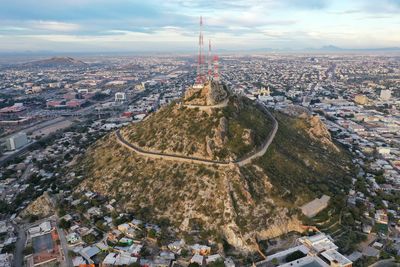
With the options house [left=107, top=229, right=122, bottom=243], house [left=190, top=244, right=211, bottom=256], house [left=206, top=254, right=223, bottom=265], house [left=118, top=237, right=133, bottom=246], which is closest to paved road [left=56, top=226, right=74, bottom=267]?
house [left=107, top=229, right=122, bottom=243]

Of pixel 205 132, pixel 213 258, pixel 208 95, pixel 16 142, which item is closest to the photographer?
pixel 213 258

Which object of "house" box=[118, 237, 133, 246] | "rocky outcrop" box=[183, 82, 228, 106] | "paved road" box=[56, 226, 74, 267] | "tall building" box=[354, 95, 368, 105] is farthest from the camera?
"tall building" box=[354, 95, 368, 105]

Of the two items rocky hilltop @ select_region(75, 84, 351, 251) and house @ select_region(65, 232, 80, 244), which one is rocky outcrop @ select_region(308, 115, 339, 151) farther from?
house @ select_region(65, 232, 80, 244)

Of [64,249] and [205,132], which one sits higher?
[205,132]

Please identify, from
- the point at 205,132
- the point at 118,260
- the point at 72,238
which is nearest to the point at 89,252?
the point at 72,238

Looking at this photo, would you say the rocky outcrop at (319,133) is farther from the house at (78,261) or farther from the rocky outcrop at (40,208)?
the rocky outcrop at (40,208)

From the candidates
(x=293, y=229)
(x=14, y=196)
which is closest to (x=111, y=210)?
(x=14, y=196)

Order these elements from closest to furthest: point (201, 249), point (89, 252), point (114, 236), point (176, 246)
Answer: point (201, 249) → point (89, 252) → point (176, 246) → point (114, 236)

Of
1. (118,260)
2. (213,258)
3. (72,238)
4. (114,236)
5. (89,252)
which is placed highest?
(213,258)

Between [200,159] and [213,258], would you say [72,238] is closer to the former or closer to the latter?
[213,258]
